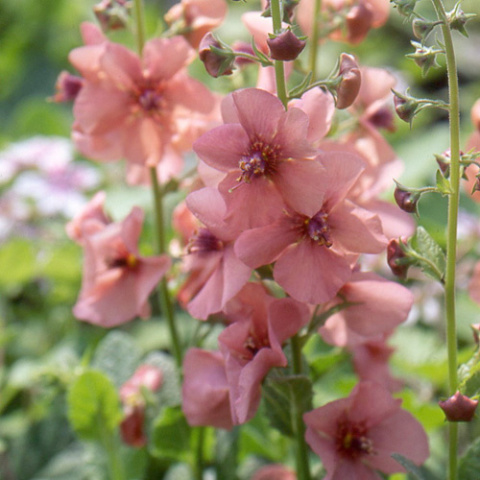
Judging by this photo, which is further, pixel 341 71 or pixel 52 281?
pixel 52 281

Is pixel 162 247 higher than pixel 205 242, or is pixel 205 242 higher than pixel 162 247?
pixel 205 242

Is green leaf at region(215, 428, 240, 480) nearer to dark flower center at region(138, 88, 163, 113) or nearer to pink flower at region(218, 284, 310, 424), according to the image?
pink flower at region(218, 284, 310, 424)

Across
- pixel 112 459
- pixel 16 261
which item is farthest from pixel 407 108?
pixel 16 261

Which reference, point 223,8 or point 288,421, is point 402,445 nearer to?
point 288,421

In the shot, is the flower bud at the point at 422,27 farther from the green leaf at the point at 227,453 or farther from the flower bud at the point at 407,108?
the green leaf at the point at 227,453

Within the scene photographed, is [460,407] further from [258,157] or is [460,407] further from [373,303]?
[258,157]

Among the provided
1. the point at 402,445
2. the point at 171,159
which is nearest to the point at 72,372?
the point at 171,159

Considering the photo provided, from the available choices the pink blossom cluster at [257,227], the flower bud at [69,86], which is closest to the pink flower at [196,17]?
the pink blossom cluster at [257,227]
